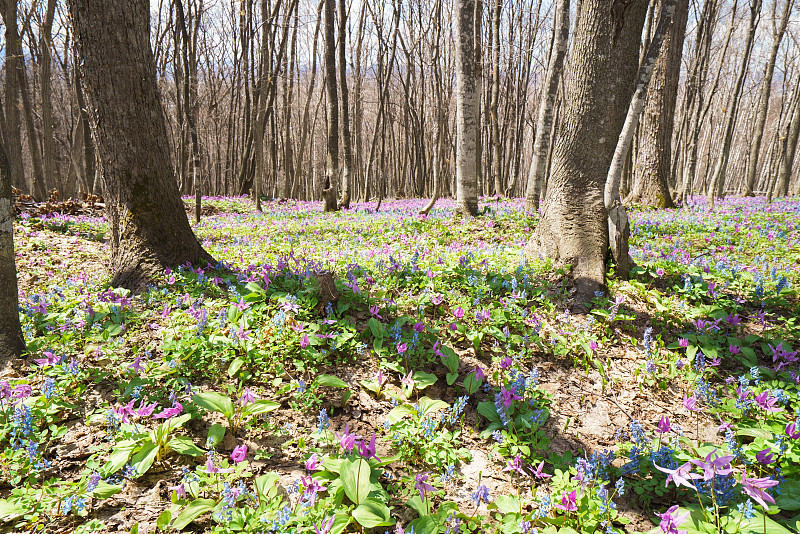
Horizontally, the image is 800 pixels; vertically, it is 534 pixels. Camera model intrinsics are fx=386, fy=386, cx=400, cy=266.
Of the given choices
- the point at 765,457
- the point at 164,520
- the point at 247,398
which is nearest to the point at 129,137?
the point at 247,398

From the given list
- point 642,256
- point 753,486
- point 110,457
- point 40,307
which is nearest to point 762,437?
point 753,486

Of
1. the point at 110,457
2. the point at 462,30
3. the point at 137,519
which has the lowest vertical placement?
the point at 137,519

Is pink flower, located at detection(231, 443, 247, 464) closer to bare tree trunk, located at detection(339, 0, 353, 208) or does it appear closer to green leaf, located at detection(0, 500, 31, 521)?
green leaf, located at detection(0, 500, 31, 521)

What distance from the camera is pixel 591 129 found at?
461 cm

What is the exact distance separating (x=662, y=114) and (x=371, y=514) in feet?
36.6

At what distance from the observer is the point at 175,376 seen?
297cm

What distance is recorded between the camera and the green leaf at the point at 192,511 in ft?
6.22

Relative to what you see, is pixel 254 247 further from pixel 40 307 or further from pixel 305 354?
pixel 305 354

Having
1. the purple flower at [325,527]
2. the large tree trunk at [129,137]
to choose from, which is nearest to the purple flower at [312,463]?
the purple flower at [325,527]

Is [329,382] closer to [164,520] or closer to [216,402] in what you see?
[216,402]

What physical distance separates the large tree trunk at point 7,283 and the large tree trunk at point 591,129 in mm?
5139

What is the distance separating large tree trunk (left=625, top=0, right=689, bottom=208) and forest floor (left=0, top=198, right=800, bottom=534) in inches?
201

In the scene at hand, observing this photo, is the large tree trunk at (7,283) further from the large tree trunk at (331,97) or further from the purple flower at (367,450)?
the large tree trunk at (331,97)

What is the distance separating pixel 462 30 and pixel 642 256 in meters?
5.50
